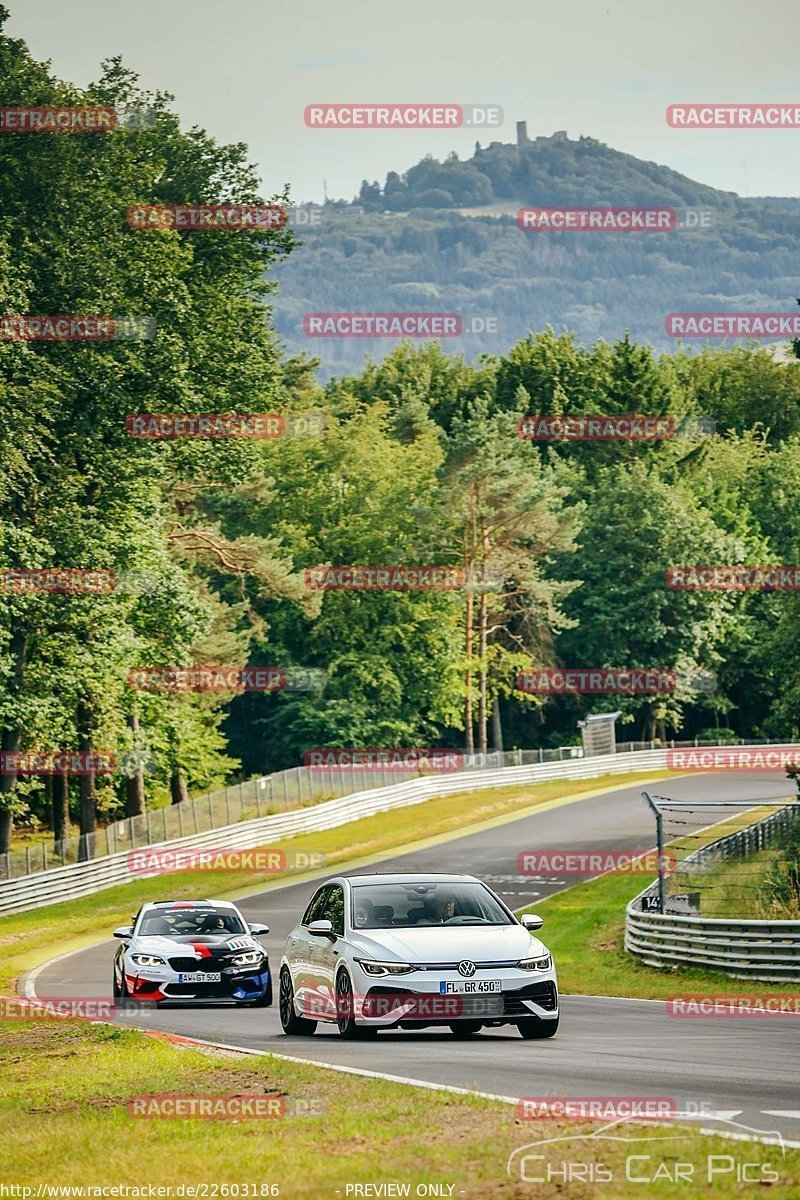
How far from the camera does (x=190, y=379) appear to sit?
47.1 meters

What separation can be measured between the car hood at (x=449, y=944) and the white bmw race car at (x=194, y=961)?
17.8 ft

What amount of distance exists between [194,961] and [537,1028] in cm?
648

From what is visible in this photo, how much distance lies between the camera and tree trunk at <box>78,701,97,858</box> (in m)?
50.0

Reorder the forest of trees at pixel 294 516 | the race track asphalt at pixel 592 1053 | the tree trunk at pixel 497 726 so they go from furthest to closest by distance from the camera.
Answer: the tree trunk at pixel 497 726
the forest of trees at pixel 294 516
the race track asphalt at pixel 592 1053

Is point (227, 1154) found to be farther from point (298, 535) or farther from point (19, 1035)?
point (298, 535)

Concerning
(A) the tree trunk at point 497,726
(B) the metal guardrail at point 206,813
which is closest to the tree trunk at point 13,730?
(B) the metal guardrail at point 206,813

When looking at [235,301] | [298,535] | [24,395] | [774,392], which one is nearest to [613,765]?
[298,535]

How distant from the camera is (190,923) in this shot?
21.8 metres

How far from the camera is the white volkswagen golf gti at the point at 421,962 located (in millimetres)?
15023

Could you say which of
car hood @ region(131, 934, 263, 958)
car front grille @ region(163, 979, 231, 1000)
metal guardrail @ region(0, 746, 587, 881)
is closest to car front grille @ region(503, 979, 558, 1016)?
car hood @ region(131, 934, 263, 958)

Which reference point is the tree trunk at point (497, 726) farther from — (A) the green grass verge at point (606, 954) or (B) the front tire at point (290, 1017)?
(B) the front tire at point (290, 1017)

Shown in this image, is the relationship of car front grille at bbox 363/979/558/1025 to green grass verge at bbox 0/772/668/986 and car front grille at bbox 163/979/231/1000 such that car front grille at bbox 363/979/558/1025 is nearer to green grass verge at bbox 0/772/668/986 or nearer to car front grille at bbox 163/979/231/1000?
car front grille at bbox 163/979/231/1000

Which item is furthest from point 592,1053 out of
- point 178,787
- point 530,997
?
point 178,787

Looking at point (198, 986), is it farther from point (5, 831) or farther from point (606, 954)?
point (5, 831)
